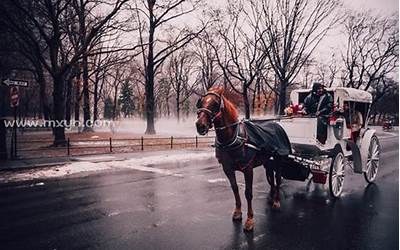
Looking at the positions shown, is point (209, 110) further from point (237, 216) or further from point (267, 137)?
point (237, 216)

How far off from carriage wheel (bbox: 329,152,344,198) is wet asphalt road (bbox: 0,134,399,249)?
0.24 metres

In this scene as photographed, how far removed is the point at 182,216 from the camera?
5531 mm

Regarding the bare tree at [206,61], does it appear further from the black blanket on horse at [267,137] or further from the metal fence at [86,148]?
the black blanket on horse at [267,137]

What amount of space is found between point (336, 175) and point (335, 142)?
0.73 metres

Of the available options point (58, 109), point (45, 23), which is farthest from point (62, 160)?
point (45, 23)

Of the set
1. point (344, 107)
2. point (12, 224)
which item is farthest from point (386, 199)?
point (12, 224)

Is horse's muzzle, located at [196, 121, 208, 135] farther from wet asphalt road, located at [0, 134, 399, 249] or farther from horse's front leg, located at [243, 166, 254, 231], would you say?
wet asphalt road, located at [0, 134, 399, 249]

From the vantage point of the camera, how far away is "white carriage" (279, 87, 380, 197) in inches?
259

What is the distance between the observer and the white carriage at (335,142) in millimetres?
6586

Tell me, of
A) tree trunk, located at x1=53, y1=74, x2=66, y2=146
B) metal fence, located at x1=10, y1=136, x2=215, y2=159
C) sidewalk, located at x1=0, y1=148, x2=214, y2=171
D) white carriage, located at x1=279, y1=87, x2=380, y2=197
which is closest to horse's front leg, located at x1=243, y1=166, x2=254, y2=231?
white carriage, located at x1=279, y1=87, x2=380, y2=197

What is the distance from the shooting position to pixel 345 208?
20.0 feet

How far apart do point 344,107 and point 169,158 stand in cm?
816

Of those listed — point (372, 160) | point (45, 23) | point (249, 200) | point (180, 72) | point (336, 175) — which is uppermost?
point (45, 23)

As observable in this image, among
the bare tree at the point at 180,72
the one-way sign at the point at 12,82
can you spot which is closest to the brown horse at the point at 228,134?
the one-way sign at the point at 12,82
